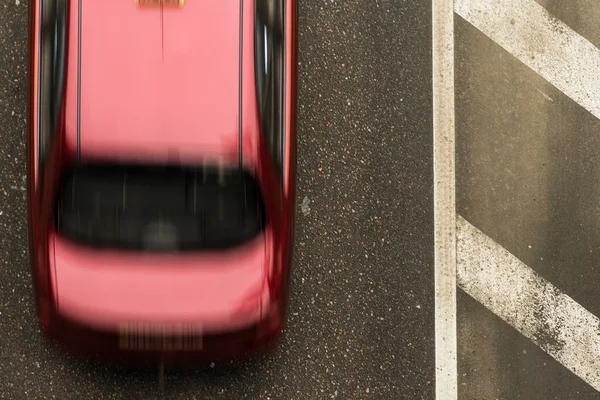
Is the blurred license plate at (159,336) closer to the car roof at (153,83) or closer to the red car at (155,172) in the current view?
the red car at (155,172)

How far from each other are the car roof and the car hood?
1.90 ft

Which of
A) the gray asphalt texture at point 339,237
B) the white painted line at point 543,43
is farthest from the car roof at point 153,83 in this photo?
the white painted line at point 543,43

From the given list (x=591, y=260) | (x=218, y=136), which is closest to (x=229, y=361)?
(x=218, y=136)

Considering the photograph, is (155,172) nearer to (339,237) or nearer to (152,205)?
(152,205)

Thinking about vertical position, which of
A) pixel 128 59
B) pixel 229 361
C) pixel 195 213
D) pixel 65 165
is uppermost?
pixel 128 59

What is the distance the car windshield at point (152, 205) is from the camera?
10.5ft

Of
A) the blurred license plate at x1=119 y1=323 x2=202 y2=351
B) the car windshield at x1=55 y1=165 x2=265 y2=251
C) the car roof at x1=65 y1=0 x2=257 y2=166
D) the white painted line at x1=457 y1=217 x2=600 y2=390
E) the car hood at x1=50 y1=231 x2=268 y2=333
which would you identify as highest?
the car roof at x1=65 y1=0 x2=257 y2=166

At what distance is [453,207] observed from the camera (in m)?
4.50

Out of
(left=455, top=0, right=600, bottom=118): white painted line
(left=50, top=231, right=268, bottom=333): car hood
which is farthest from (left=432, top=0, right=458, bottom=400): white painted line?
(left=50, top=231, right=268, bottom=333): car hood

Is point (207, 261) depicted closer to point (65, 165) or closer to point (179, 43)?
point (65, 165)

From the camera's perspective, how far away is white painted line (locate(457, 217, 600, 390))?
4469 mm

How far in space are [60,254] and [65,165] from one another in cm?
51

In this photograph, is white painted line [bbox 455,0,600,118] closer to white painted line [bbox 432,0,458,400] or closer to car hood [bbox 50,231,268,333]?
white painted line [bbox 432,0,458,400]

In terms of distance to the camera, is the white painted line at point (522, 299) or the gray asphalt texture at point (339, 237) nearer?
the gray asphalt texture at point (339, 237)
